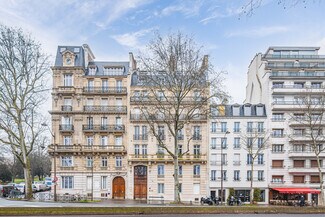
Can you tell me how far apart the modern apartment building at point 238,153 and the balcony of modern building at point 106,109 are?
43.4 feet

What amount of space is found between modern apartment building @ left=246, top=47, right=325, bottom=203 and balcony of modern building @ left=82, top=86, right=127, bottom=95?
21.6 meters

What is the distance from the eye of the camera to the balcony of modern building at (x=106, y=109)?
4672cm

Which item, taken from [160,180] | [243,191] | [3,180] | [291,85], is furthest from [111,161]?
[3,180]

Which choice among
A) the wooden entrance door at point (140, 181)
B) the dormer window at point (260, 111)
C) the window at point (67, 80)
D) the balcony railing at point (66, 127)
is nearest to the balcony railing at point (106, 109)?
the balcony railing at point (66, 127)

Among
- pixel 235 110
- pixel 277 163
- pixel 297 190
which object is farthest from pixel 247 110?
pixel 297 190

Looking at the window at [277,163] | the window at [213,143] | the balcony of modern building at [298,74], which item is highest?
the balcony of modern building at [298,74]

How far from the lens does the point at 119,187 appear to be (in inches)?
1821

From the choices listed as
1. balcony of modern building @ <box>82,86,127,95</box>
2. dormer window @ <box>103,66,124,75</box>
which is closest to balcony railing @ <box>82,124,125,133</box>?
balcony of modern building @ <box>82,86,127,95</box>

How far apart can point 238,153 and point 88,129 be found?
2213cm

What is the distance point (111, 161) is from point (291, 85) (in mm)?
28619

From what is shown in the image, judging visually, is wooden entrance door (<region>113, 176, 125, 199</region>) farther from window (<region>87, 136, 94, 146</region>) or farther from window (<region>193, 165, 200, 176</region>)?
window (<region>193, 165, 200, 176</region>)

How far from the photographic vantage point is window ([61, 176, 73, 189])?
45.8 m

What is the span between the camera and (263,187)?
47500mm

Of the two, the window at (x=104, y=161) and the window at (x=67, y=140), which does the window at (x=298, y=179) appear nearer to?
the window at (x=104, y=161)
